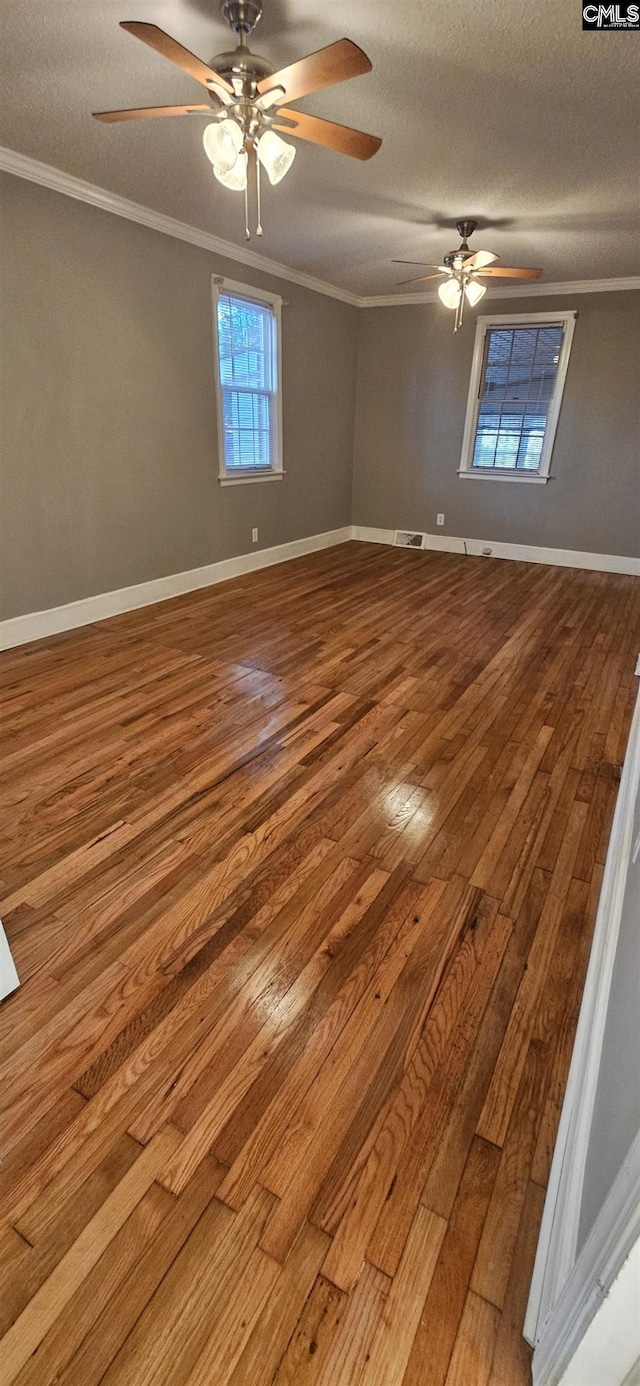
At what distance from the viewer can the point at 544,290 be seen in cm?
542

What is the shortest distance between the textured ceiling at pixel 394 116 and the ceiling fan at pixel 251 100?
0.15 m

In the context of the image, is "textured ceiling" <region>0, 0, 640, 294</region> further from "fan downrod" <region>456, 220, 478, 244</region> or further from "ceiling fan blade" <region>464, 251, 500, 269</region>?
"ceiling fan blade" <region>464, 251, 500, 269</region>

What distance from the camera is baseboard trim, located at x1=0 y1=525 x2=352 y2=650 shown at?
3.73m

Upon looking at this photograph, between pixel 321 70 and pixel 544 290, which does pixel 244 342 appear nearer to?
pixel 544 290

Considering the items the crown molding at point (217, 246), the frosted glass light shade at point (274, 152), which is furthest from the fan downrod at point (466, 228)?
the frosted glass light shade at point (274, 152)

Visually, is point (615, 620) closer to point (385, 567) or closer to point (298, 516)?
point (385, 567)

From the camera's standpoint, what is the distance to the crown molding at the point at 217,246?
3.15 metres

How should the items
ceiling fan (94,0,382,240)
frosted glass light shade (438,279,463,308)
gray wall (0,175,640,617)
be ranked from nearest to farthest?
ceiling fan (94,0,382,240)
gray wall (0,175,640,617)
frosted glass light shade (438,279,463,308)

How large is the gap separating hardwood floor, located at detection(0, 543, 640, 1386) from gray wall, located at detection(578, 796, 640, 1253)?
0.26 metres

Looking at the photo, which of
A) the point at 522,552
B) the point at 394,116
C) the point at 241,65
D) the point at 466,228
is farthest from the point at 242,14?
the point at 522,552

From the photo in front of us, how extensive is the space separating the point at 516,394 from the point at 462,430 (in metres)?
0.61

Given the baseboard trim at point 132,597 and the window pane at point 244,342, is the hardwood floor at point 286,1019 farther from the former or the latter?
the window pane at point 244,342

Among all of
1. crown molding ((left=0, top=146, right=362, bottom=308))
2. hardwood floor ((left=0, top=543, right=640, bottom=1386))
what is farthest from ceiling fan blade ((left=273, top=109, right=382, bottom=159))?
hardwood floor ((left=0, top=543, right=640, bottom=1386))

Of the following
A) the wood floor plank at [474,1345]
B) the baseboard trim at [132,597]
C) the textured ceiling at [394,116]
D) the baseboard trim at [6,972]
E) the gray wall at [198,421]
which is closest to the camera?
the wood floor plank at [474,1345]
